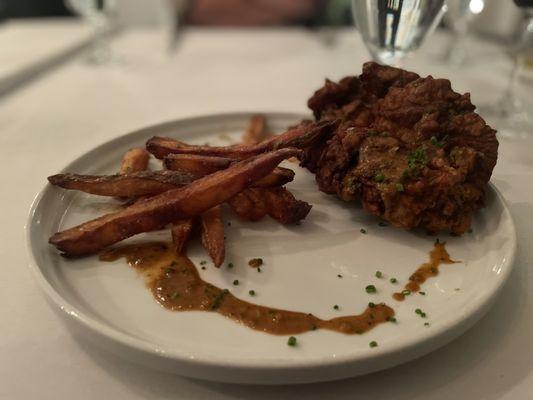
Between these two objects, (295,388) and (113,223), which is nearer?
(295,388)

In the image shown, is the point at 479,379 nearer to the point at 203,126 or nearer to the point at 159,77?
the point at 203,126

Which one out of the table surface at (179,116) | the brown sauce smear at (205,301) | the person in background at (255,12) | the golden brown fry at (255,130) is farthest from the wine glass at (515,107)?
the person in background at (255,12)

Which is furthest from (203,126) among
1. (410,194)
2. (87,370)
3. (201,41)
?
(201,41)

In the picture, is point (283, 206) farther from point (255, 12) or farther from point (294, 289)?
point (255, 12)

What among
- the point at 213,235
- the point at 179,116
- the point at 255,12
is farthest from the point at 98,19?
the point at 213,235

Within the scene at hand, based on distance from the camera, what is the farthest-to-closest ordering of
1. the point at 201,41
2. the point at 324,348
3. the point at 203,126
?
the point at 201,41 → the point at 203,126 → the point at 324,348

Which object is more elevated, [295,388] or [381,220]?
[381,220]

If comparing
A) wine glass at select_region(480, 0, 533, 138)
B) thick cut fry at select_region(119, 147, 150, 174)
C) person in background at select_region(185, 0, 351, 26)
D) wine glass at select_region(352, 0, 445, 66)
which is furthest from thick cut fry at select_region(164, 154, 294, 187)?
person in background at select_region(185, 0, 351, 26)

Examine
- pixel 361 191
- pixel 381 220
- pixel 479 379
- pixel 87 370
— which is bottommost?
pixel 87 370
